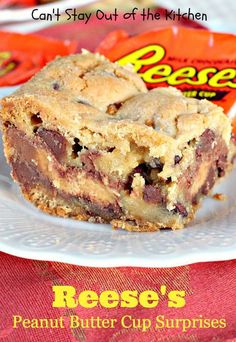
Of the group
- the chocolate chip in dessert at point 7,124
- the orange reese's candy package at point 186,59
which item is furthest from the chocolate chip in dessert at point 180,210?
the orange reese's candy package at point 186,59

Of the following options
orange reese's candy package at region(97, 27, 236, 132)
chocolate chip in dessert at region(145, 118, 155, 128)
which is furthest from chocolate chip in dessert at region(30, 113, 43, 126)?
orange reese's candy package at region(97, 27, 236, 132)

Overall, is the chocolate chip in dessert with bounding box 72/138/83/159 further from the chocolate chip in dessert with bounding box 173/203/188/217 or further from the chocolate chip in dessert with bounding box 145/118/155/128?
the chocolate chip in dessert with bounding box 173/203/188/217

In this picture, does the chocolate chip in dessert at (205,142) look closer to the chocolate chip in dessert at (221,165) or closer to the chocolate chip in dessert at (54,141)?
the chocolate chip in dessert at (221,165)

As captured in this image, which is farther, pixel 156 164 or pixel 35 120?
pixel 35 120

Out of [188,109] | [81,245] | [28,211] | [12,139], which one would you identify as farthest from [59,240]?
[188,109]

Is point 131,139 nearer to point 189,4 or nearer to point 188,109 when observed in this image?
point 188,109

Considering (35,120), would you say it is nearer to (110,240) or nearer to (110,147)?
(110,147)

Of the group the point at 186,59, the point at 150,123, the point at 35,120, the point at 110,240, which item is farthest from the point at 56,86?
the point at 186,59
